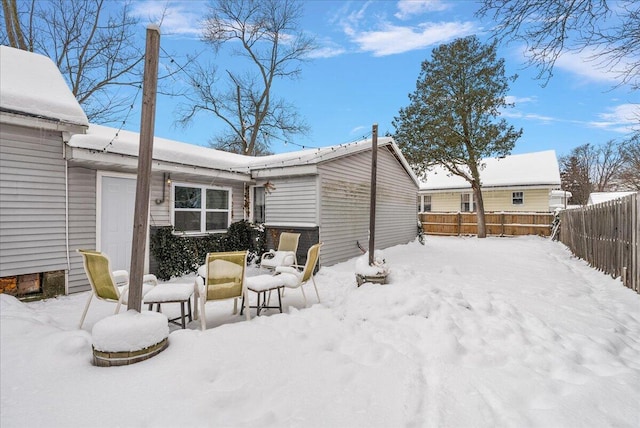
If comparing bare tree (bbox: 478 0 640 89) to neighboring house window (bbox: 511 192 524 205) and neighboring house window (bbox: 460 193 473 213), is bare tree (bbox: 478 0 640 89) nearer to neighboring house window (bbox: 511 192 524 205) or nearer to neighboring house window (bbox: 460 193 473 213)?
neighboring house window (bbox: 511 192 524 205)

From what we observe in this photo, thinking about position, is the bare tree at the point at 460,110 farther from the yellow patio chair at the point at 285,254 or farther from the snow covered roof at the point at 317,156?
the yellow patio chair at the point at 285,254

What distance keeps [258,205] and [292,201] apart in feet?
5.14

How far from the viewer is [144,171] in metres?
2.89

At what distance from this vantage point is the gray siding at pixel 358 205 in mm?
8961

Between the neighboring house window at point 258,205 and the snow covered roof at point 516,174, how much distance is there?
1179cm

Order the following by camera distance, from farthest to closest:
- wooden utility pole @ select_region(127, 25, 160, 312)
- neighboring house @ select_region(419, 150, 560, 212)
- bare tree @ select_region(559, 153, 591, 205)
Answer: bare tree @ select_region(559, 153, 591, 205) < neighboring house @ select_region(419, 150, 560, 212) < wooden utility pole @ select_region(127, 25, 160, 312)

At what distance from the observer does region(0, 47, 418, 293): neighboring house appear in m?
5.39

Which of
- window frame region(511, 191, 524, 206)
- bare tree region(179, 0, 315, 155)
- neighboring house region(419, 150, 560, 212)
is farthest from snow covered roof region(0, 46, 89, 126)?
window frame region(511, 191, 524, 206)

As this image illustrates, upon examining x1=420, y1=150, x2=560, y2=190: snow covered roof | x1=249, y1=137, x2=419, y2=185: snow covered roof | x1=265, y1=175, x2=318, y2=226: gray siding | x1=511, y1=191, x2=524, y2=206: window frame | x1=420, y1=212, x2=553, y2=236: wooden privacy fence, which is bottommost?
x1=420, y1=212, x2=553, y2=236: wooden privacy fence

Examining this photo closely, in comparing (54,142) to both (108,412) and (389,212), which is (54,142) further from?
(389,212)

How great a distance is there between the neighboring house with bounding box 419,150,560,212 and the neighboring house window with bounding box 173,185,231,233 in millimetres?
12803

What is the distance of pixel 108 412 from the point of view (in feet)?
6.28

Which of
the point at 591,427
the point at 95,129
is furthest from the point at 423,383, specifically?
the point at 95,129

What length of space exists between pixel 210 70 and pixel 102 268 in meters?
20.1
